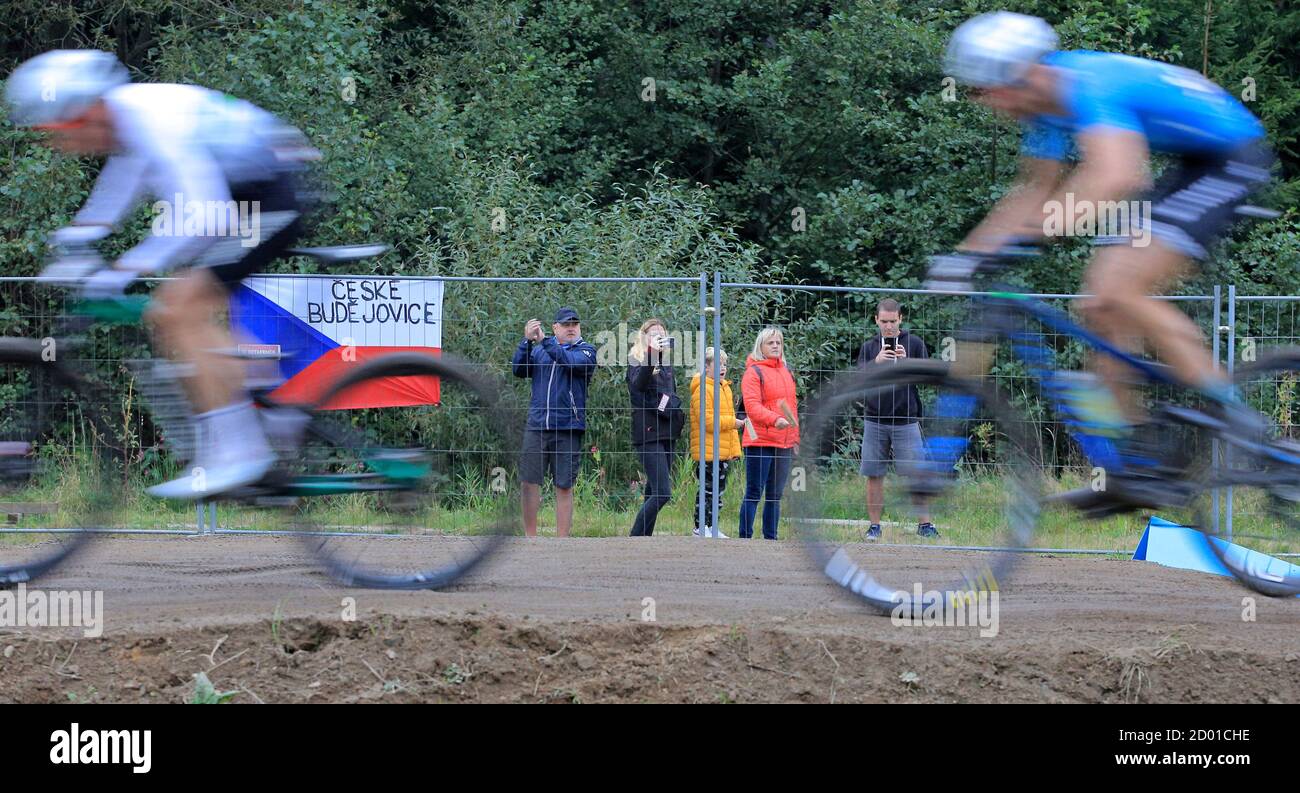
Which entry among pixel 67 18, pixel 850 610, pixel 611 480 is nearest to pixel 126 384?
pixel 611 480

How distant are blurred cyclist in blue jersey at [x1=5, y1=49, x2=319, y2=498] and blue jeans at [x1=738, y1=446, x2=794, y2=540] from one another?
513 centimetres

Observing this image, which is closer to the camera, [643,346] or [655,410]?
[655,410]

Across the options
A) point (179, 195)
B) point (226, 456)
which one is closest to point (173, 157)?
point (179, 195)

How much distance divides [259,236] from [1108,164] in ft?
11.5

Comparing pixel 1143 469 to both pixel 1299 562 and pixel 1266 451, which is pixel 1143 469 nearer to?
pixel 1266 451

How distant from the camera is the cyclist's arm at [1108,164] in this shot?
5109 mm

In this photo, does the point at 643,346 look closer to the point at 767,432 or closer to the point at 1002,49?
the point at 767,432

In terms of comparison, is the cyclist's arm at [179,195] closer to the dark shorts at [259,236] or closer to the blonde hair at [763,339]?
the dark shorts at [259,236]

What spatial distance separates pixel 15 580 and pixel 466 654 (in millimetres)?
2244

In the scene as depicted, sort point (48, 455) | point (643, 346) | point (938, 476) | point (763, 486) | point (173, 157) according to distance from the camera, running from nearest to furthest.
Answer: point (173, 157) < point (938, 476) < point (48, 455) < point (763, 486) < point (643, 346)

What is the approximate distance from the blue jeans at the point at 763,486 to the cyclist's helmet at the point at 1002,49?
5.09 metres

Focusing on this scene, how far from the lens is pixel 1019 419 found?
5.69m

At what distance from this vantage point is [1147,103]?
5.29 meters

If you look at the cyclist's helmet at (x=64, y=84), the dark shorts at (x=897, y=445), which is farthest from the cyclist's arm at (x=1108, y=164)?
the cyclist's helmet at (x=64, y=84)
